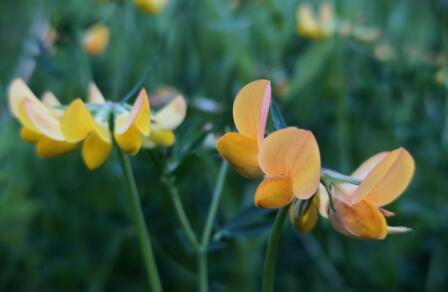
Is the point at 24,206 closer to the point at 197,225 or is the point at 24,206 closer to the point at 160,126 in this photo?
the point at 197,225

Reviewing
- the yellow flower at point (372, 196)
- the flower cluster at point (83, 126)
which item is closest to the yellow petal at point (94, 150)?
the flower cluster at point (83, 126)

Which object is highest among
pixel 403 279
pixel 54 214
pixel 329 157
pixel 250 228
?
pixel 250 228

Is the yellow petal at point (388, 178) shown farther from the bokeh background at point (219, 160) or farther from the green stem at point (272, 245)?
the bokeh background at point (219, 160)

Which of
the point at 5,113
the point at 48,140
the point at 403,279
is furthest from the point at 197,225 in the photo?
the point at 48,140

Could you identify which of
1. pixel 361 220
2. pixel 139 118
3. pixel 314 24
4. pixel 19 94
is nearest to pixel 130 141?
pixel 139 118

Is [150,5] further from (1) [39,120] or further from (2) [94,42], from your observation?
(1) [39,120]
